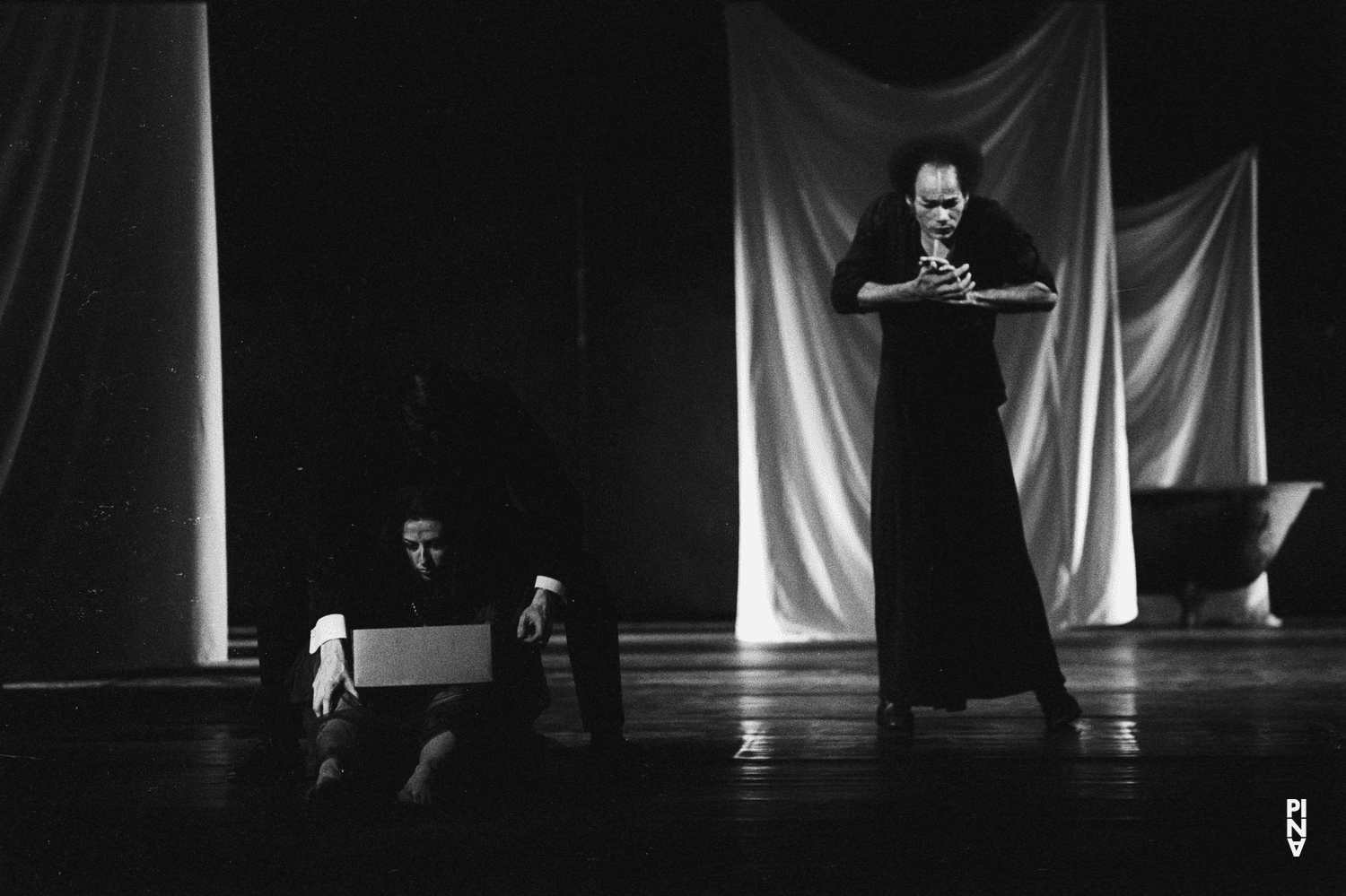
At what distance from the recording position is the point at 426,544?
80.2 inches

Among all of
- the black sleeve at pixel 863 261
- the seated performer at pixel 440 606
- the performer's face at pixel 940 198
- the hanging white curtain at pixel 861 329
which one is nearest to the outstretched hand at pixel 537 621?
the seated performer at pixel 440 606

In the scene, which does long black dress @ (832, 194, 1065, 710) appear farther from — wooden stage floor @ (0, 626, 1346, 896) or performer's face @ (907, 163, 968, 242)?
wooden stage floor @ (0, 626, 1346, 896)

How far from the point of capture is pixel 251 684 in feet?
11.7

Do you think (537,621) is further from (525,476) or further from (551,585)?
(525,476)

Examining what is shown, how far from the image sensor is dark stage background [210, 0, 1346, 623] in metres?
5.97

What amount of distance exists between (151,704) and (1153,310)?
418 centimetres

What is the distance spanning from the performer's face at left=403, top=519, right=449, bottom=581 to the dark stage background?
396 centimetres

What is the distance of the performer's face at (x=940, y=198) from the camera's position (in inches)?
103

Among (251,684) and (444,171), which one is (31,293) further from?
(444,171)

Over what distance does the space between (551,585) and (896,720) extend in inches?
34.7

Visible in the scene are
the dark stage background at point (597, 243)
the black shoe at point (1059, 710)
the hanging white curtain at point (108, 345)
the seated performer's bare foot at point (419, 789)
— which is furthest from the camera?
the dark stage background at point (597, 243)

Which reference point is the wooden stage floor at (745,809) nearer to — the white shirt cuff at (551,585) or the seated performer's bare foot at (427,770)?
the seated performer's bare foot at (427,770)

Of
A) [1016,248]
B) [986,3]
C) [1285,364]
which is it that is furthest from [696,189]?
[1016,248]

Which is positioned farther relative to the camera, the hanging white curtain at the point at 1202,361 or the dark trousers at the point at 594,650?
the hanging white curtain at the point at 1202,361
